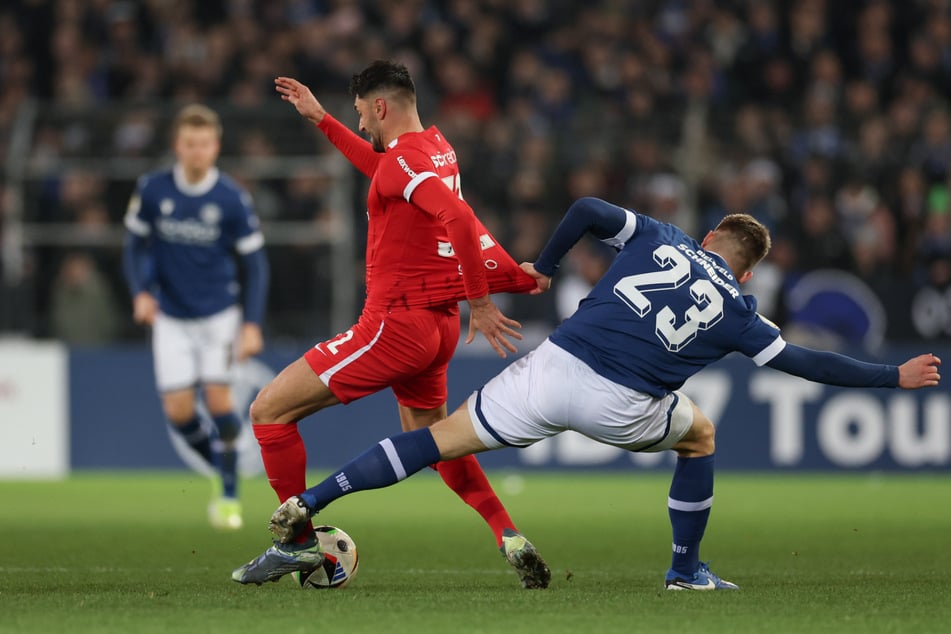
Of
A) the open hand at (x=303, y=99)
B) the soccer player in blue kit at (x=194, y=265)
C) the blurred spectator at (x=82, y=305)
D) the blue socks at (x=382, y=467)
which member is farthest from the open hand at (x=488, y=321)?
the blurred spectator at (x=82, y=305)

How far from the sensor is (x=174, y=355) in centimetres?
1021

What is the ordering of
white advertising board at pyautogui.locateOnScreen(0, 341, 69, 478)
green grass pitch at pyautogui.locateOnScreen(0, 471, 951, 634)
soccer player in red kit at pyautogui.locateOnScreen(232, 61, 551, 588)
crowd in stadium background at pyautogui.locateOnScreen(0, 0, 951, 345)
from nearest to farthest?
green grass pitch at pyautogui.locateOnScreen(0, 471, 951, 634) < soccer player in red kit at pyautogui.locateOnScreen(232, 61, 551, 588) < white advertising board at pyautogui.locateOnScreen(0, 341, 69, 478) < crowd in stadium background at pyautogui.locateOnScreen(0, 0, 951, 345)

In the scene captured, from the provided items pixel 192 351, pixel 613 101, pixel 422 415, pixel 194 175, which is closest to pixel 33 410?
pixel 192 351

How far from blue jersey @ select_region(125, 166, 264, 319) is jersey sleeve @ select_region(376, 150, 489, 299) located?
3.79 m

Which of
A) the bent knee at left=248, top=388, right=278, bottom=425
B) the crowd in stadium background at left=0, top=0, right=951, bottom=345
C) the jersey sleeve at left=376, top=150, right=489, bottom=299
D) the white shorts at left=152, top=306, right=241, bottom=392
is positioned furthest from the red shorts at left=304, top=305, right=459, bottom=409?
the crowd in stadium background at left=0, top=0, right=951, bottom=345

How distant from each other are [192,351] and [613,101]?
26.4 feet

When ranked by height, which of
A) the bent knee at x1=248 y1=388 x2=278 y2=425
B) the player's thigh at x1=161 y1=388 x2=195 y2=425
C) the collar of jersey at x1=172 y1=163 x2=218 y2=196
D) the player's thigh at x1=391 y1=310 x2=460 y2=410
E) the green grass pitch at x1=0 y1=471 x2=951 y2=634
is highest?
the collar of jersey at x1=172 y1=163 x2=218 y2=196

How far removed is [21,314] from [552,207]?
520 centimetres

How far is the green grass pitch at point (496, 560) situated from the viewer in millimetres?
Answer: 5477

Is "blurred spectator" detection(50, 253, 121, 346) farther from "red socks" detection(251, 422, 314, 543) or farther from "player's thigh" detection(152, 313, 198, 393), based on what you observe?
"red socks" detection(251, 422, 314, 543)

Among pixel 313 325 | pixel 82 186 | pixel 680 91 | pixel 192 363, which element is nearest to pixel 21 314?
pixel 82 186

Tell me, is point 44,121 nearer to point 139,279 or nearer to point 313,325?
point 313,325

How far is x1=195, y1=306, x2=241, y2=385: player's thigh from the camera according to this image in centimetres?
1023

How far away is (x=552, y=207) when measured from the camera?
1508cm
